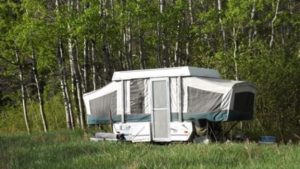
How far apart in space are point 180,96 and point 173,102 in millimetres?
283

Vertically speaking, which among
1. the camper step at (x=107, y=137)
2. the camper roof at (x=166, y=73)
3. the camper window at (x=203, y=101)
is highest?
the camper roof at (x=166, y=73)

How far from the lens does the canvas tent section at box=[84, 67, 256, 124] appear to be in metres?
17.7

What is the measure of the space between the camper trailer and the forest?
157 inches

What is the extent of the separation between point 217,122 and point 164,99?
5.70ft

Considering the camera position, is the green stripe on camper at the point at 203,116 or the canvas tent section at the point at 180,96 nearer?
the green stripe on camper at the point at 203,116

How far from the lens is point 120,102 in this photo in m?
19.3

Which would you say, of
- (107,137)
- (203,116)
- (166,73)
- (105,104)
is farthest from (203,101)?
(105,104)

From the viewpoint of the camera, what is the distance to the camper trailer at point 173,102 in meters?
17.8

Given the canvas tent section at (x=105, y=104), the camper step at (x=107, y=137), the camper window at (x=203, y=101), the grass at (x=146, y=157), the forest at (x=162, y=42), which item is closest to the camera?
the grass at (x=146, y=157)

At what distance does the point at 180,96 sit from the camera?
18.1 m

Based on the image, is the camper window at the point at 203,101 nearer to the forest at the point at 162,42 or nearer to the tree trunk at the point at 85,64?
the forest at the point at 162,42

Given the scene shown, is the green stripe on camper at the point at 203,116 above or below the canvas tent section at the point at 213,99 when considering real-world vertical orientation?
below

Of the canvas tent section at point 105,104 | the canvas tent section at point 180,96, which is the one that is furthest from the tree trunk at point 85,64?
A: the canvas tent section at point 180,96

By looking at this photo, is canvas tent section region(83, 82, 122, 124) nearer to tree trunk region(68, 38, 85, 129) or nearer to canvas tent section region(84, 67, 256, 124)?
canvas tent section region(84, 67, 256, 124)
